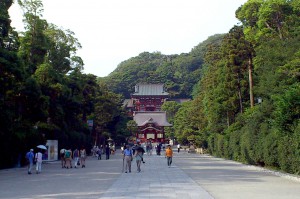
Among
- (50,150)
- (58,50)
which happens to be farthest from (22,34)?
(50,150)

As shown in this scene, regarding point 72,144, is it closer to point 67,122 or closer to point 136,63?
point 67,122

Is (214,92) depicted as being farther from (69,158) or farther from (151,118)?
(151,118)

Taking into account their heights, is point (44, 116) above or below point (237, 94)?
below

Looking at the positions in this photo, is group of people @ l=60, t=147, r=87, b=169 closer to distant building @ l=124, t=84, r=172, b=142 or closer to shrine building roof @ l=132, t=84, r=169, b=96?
distant building @ l=124, t=84, r=172, b=142

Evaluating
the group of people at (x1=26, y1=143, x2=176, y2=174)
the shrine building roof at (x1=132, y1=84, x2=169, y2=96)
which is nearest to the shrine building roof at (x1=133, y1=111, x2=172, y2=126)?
the shrine building roof at (x1=132, y1=84, x2=169, y2=96)

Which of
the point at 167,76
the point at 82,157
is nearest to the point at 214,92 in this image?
the point at 82,157

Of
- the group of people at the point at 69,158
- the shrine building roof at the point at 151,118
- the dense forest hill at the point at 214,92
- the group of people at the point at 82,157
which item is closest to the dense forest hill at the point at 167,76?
the shrine building roof at the point at 151,118

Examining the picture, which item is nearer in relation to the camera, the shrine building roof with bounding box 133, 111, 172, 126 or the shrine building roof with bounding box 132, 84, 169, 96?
the shrine building roof with bounding box 133, 111, 172, 126

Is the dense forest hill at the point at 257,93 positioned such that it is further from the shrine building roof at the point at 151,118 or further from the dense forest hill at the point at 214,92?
the shrine building roof at the point at 151,118

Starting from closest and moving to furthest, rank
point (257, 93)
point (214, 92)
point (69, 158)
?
1. point (69, 158)
2. point (257, 93)
3. point (214, 92)

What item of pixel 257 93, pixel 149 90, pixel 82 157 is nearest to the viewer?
pixel 82 157

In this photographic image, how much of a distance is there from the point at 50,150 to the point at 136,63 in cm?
10874

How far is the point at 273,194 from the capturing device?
11711 millimetres

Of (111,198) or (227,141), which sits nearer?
(111,198)
